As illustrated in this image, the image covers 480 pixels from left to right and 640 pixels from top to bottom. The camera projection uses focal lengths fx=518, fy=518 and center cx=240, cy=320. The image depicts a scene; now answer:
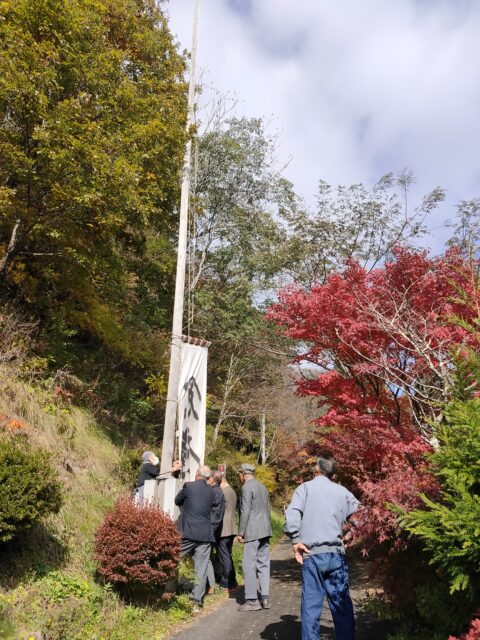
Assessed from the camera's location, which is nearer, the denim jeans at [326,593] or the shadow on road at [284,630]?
the denim jeans at [326,593]

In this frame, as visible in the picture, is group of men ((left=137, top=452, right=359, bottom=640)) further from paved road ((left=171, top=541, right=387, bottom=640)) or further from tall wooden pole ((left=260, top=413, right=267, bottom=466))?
tall wooden pole ((left=260, top=413, right=267, bottom=466))

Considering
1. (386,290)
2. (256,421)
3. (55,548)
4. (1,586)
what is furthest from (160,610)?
(256,421)

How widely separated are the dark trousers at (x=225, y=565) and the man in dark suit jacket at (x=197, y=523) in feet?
3.78

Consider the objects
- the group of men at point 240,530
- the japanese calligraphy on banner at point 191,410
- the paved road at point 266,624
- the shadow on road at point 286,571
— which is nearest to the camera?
the paved road at point 266,624

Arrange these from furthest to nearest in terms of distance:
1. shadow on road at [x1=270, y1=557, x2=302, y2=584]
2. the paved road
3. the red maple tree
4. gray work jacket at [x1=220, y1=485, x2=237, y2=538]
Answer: shadow on road at [x1=270, y1=557, x2=302, y2=584] < gray work jacket at [x1=220, y1=485, x2=237, y2=538] < the red maple tree < the paved road

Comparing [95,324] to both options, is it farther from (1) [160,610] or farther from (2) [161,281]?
(1) [160,610]

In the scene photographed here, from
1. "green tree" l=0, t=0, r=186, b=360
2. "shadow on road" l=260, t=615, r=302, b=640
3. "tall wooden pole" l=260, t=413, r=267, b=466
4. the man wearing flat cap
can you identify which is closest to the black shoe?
the man wearing flat cap

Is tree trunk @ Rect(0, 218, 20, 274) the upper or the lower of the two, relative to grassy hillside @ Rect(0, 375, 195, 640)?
upper

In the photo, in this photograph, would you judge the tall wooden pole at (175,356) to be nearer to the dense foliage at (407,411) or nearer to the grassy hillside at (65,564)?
the grassy hillside at (65,564)

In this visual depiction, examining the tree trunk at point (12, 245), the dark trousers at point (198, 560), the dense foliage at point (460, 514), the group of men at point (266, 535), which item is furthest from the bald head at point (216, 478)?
the tree trunk at point (12, 245)

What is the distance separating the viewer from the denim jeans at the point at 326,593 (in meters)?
4.18

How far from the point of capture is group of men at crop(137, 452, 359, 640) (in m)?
4.25

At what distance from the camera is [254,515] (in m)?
6.61

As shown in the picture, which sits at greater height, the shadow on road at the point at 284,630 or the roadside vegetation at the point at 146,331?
the roadside vegetation at the point at 146,331
